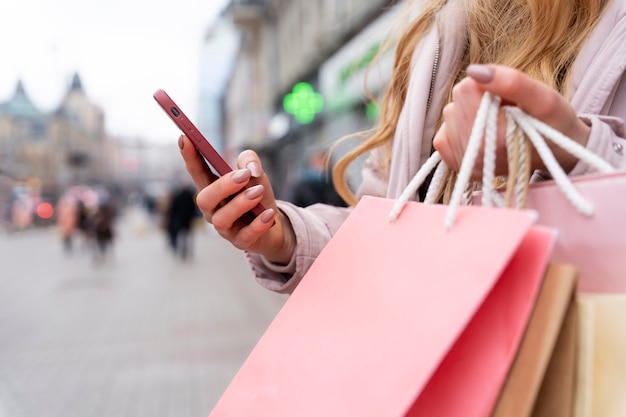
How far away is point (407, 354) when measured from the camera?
0.60 metres

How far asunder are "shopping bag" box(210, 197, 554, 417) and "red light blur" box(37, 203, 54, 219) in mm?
22583

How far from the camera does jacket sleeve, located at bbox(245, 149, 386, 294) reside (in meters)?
1.09

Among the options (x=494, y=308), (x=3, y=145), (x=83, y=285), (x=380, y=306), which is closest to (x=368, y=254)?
(x=380, y=306)

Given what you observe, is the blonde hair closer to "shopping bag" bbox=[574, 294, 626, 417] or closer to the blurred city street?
"shopping bag" bbox=[574, 294, 626, 417]

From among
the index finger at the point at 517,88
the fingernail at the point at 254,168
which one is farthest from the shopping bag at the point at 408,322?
the fingernail at the point at 254,168

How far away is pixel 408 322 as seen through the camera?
624 millimetres

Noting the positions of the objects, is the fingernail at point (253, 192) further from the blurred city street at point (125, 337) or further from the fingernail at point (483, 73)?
the blurred city street at point (125, 337)

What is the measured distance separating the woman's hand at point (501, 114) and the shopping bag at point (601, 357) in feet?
0.66

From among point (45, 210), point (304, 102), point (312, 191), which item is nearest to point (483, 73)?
point (312, 191)

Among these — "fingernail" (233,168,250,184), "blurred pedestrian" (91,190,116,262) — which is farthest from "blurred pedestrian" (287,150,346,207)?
"blurred pedestrian" (91,190,116,262)

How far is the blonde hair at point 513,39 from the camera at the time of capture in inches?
37.0

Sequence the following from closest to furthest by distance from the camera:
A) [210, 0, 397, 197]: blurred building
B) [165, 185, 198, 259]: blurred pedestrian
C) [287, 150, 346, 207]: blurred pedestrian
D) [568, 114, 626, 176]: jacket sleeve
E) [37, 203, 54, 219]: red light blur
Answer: [568, 114, 626, 176]: jacket sleeve < [287, 150, 346, 207]: blurred pedestrian < [210, 0, 397, 197]: blurred building < [165, 185, 198, 259]: blurred pedestrian < [37, 203, 54, 219]: red light blur

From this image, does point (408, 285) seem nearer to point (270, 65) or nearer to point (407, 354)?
point (407, 354)

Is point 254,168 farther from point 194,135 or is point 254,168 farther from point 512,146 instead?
point 512,146
